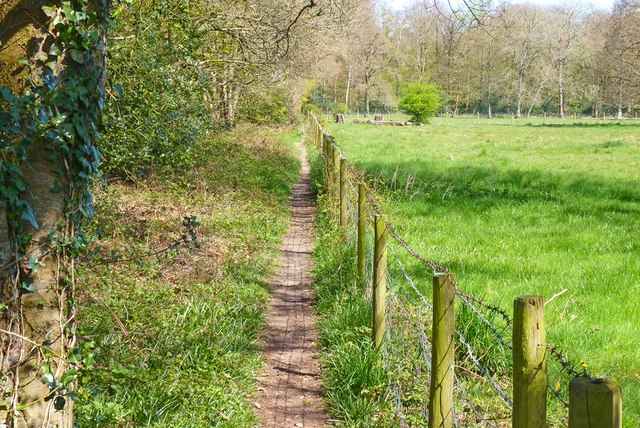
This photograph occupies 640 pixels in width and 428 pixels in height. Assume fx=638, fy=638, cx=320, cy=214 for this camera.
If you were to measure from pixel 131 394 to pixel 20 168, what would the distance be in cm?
237

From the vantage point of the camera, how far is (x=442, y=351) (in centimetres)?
348

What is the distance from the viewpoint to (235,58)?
52.1 feet

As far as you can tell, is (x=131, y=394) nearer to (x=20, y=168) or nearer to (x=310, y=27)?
(x=20, y=168)

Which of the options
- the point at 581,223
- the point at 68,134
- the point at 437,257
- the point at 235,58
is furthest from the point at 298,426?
the point at 235,58

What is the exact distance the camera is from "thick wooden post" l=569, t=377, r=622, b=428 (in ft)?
5.43

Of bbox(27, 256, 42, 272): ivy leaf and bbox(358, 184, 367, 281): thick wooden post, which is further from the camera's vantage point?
bbox(358, 184, 367, 281): thick wooden post

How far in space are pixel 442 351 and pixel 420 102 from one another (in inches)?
2234

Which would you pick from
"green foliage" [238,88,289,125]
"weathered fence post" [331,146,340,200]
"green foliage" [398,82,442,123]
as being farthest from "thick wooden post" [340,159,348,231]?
"green foliage" [398,82,442,123]

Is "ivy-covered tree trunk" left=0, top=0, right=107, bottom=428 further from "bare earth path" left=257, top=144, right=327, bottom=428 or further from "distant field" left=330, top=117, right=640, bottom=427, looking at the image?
"distant field" left=330, top=117, right=640, bottom=427

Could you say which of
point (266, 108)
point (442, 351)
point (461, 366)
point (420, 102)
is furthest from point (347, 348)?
point (420, 102)

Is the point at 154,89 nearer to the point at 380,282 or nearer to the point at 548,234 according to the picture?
the point at 380,282

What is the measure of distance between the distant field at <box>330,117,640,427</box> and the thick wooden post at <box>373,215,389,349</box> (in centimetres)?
166

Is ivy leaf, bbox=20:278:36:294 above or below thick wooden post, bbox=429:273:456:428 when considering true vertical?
above

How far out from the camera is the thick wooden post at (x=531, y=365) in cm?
225
